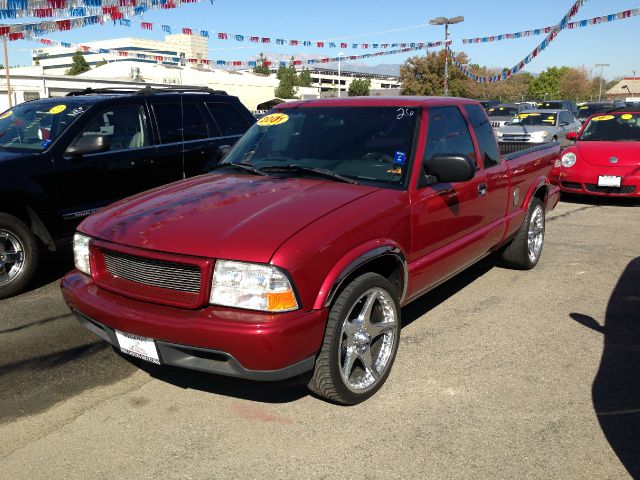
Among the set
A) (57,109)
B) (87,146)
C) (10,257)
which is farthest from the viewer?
(57,109)

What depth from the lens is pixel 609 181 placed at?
9.55 m

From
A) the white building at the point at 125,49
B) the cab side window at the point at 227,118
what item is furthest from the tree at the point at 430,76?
the cab side window at the point at 227,118

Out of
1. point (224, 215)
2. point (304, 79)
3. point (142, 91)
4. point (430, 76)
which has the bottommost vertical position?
point (224, 215)

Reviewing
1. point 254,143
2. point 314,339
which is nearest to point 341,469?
point 314,339

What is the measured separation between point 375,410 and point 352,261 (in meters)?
0.88

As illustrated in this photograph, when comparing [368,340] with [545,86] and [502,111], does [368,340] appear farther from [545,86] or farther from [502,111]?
→ [545,86]

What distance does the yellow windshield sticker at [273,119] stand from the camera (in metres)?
4.51

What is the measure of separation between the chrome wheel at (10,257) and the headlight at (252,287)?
325 centimetres

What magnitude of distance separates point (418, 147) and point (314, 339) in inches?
63.9

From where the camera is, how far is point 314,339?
2.88 m

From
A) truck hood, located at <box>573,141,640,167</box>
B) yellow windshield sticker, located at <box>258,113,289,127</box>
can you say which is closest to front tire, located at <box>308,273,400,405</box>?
yellow windshield sticker, located at <box>258,113,289,127</box>

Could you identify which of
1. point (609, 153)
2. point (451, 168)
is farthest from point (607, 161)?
point (451, 168)

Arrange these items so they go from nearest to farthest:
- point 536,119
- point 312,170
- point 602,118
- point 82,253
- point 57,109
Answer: point 82,253
point 312,170
point 57,109
point 602,118
point 536,119

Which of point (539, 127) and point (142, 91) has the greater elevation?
point (142, 91)
